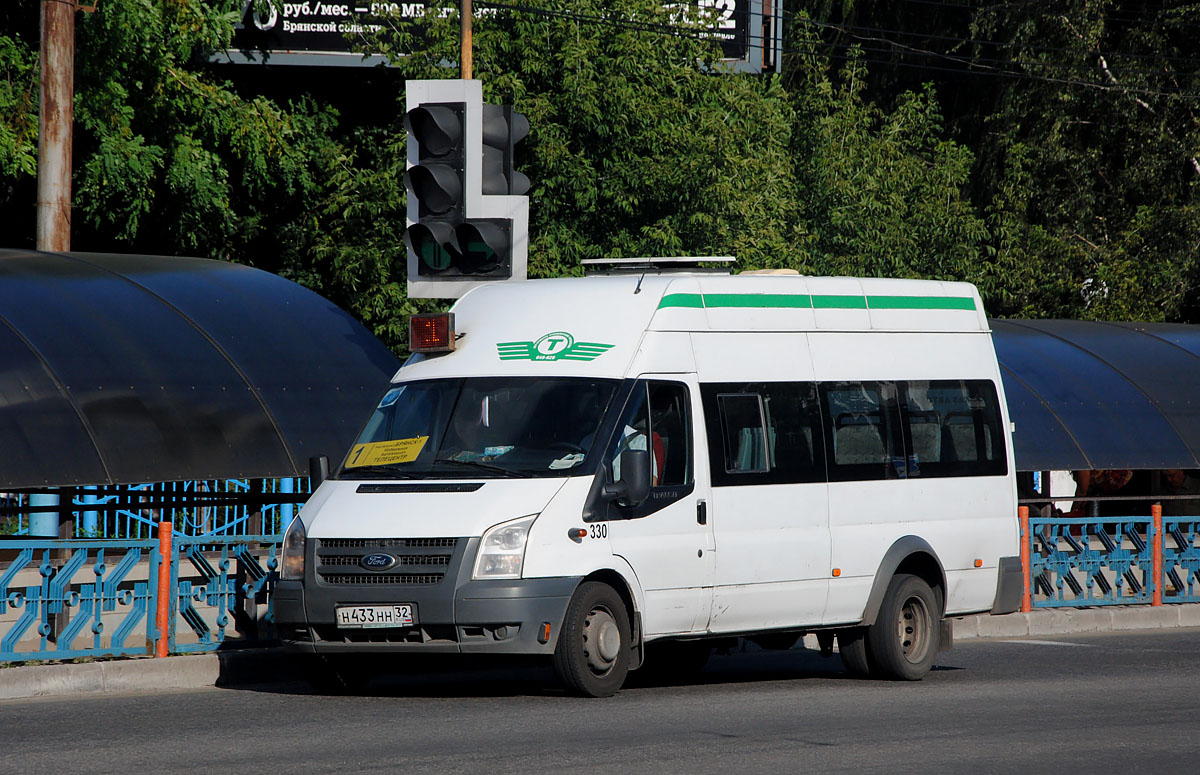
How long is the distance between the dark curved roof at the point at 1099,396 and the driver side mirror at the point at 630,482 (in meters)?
10.8

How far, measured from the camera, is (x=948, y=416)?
510 inches

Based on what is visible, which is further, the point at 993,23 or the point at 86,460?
the point at 993,23

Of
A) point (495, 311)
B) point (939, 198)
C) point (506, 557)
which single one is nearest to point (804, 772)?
point (506, 557)

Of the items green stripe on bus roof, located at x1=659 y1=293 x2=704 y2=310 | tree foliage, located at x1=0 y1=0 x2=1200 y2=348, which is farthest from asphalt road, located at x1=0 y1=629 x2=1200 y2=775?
tree foliage, located at x1=0 y1=0 x2=1200 y2=348

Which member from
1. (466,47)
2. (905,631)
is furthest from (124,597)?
(466,47)

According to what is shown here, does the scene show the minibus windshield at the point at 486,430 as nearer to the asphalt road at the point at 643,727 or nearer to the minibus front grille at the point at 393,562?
the minibus front grille at the point at 393,562

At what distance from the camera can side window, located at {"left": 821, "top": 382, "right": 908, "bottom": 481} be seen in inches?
477

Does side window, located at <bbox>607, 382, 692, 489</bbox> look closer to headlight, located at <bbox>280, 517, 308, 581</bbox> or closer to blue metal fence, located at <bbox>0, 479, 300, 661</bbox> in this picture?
headlight, located at <bbox>280, 517, 308, 581</bbox>

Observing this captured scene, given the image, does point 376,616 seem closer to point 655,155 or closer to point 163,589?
point 163,589

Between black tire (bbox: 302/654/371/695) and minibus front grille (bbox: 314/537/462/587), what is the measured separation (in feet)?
2.64

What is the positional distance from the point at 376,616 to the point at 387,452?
1.21 m

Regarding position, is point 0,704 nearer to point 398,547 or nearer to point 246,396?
point 398,547

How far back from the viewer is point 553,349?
1127 centimetres

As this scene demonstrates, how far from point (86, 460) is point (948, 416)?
6559 millimetres
